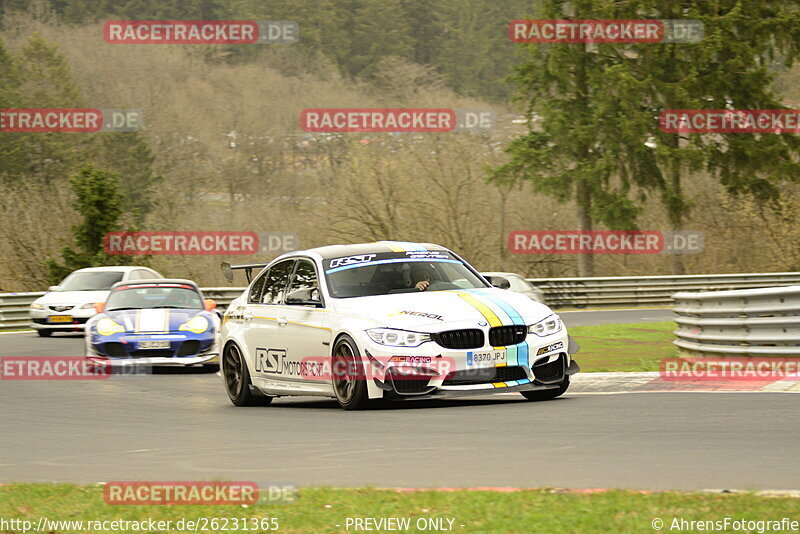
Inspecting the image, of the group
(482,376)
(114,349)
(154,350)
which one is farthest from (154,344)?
(482,376)

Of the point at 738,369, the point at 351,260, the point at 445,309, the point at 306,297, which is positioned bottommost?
the point at 738,369

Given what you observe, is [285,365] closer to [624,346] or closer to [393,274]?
[393,274]

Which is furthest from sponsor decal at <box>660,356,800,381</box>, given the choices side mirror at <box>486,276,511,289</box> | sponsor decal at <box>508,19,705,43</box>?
sponsor decal at <box>508,19,705,43</box>

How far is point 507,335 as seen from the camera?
11.9 meters

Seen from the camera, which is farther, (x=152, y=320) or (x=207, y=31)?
(x=207, y=31)

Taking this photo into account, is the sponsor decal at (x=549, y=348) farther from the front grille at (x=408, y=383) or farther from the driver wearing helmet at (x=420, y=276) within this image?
the driver wearing helmet at (x=420, y=276)

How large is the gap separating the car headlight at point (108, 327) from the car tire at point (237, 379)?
4.14 m

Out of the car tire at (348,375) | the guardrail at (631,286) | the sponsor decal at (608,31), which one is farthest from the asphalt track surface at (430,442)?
the sponsor decal at (608,31)

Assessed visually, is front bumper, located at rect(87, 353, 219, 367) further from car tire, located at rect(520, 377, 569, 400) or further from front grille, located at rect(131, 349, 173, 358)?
car tire, located at rect(520, 377, 569, 400)

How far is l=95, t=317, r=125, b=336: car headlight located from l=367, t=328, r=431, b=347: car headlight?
756 centimetres

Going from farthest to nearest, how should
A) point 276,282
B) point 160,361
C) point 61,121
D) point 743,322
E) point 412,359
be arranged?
point 61,121 → point 160,361 → point 743,322 → point 276,282 → point 412,359

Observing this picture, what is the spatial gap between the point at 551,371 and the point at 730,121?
122 feet

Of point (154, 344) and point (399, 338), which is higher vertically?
point (399, 338)

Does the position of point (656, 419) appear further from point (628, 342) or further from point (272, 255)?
point (272, 255)
